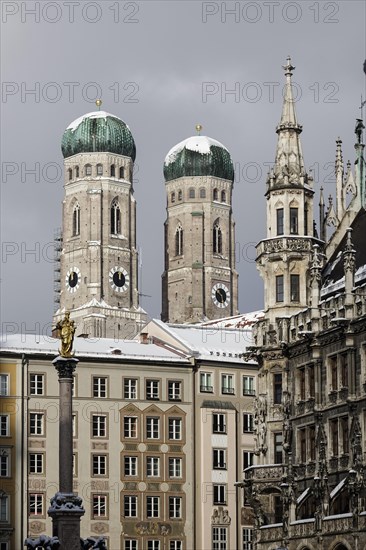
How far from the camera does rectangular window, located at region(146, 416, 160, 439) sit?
452ft

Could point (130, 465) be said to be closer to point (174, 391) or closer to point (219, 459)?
point (174, 391)

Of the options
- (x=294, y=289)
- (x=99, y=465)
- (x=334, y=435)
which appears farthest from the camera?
(x=99, y=465)

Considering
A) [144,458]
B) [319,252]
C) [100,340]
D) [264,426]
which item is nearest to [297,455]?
[264,426]

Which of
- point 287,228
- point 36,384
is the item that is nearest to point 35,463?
point 36,384

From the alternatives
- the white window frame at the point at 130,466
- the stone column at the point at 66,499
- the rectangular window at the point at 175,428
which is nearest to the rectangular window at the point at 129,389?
the rectangular window at the point at 175,428

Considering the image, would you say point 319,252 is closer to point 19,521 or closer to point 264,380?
point 264,380

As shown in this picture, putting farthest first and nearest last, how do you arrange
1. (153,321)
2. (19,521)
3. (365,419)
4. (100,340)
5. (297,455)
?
(153,321), (100,340), (19,521), (297,455), (365,419)

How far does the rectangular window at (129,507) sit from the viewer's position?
136 m

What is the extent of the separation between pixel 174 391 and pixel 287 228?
29.8 m

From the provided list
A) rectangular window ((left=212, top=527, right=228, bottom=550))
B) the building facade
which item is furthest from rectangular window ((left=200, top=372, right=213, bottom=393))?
the building facade

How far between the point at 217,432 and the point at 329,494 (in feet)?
120

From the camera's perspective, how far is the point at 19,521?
13250 centimetres

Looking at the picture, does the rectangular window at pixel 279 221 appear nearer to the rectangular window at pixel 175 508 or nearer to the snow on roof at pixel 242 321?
the rectangular window at pixel 175 508

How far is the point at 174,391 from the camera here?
13938cm
